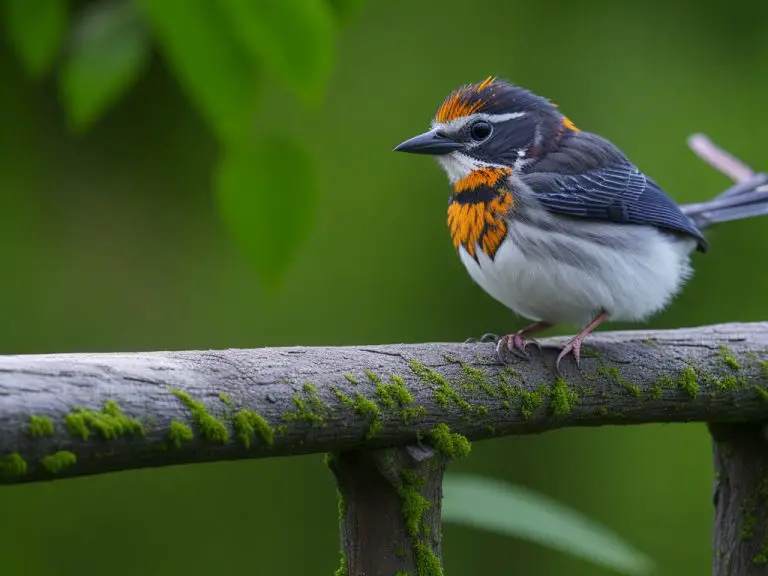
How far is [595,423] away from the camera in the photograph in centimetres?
282

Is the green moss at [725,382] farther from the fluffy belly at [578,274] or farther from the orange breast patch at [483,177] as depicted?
the orange breast patch at [483,177]

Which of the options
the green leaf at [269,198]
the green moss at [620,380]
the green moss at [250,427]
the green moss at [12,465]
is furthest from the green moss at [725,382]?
the green moss at [12,465]

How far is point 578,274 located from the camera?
3.18 meters

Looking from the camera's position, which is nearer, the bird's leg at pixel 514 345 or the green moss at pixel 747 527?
the bird's leg at pixel 514 345

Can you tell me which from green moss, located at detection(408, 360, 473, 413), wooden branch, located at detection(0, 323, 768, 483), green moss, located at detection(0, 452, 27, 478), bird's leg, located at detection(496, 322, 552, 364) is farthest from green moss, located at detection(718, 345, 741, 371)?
green moss, located at detection(0, 452, 27, 478)

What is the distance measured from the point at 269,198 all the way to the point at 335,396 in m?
0.81

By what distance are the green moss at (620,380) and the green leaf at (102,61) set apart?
5.18 ft

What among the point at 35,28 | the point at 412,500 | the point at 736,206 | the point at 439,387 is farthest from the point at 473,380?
the point at 736,206

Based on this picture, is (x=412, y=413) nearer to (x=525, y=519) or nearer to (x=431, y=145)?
(x=525, y=519)

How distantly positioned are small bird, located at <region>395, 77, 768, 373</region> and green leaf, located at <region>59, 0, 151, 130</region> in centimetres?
167

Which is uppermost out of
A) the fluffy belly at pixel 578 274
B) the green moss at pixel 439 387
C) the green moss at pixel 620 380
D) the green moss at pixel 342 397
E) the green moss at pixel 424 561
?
the fluffy belly at pixel 578 274

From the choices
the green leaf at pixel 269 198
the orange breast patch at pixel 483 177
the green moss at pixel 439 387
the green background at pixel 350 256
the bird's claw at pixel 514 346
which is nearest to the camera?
the green leaf at pixel 269 198

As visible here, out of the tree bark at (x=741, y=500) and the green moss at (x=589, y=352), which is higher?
the green moss at (x=589, y=352)

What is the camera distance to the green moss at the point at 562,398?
2652 mm
